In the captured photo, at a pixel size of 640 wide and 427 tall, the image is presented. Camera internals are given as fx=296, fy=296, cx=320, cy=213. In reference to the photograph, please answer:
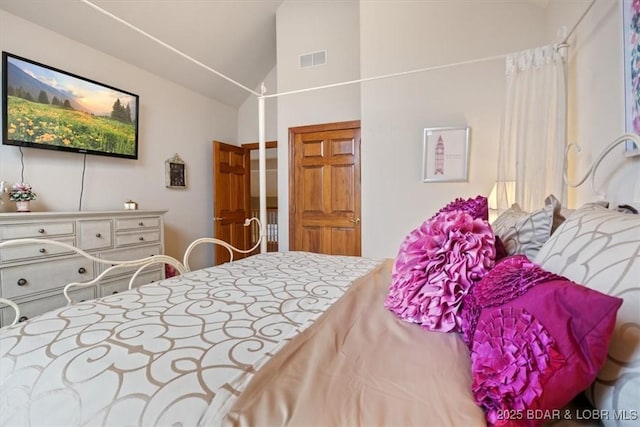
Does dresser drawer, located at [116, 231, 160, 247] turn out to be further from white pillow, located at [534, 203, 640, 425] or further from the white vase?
white pillow, located at [534, 203, 640, 425]

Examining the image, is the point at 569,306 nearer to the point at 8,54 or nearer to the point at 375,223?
the point at 375,223

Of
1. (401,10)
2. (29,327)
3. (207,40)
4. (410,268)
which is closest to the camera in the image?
(29,327)

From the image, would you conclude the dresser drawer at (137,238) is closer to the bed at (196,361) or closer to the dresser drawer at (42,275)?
the dresser drawer at (42,275)

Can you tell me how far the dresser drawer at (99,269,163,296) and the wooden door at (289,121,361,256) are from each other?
1560mm

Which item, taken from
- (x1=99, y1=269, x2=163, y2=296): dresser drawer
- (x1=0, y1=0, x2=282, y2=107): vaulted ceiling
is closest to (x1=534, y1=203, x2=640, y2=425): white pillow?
(x1=0, y1=0, x2=282, y2=107): vaulted ceiling

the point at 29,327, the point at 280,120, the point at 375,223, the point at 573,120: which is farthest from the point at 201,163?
the point at 573,120

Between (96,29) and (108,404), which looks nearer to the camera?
(108,404)

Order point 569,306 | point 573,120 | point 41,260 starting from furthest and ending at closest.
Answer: point 41,260 → point 573,120 → point 569,306

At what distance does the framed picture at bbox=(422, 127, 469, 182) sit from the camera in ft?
8.83

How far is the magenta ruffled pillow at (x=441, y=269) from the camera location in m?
0.84

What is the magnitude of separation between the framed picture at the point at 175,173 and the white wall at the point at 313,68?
55.9 inches

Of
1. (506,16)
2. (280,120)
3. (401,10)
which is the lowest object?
(280,120)

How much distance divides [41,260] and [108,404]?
8.20 ft

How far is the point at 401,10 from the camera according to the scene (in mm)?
2871
